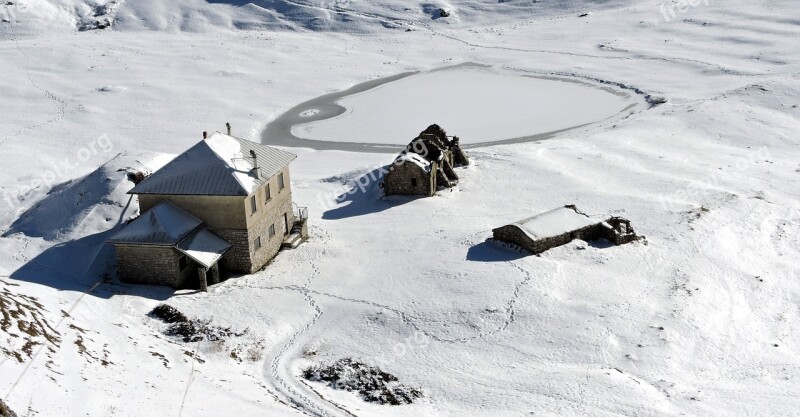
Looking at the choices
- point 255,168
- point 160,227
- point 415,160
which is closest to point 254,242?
point 255,168

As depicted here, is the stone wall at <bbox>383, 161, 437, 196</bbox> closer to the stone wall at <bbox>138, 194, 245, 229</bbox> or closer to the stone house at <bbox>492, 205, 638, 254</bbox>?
the stone house at <bbox>492, 205, 638, 254</bbox>

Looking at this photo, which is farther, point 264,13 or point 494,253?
point 264,13

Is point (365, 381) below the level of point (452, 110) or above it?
below

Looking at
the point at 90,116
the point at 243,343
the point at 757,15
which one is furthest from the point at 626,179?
the point at 757,15

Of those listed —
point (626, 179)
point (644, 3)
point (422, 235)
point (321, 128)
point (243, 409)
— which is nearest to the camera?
point (243, 409)

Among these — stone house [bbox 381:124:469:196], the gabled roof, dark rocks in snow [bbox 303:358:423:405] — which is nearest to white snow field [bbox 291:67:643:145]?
stone house [bbox 381:124:469:196]

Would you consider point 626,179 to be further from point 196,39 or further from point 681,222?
point 196,39

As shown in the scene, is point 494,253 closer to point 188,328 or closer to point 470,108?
point 188,328

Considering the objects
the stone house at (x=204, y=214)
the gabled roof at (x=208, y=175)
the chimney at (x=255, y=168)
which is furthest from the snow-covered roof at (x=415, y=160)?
the chimney at (x=255, y=168)
